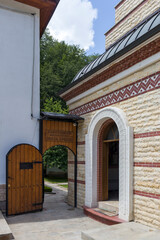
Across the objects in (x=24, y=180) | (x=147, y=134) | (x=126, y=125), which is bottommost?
(x=24, y=180)

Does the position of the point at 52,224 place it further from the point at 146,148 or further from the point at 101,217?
the point at 146,148

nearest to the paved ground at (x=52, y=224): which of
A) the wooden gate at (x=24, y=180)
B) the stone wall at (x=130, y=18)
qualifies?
the wooden gate at (x=24, y=180)

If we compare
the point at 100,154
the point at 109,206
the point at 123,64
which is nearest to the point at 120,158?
the point at 100,154

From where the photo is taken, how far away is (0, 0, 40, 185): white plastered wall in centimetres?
834

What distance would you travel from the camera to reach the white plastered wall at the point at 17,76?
834 centimetres

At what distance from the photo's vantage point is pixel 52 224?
22.3 ft

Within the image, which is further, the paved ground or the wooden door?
the wooden door

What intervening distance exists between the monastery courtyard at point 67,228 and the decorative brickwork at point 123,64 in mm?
4185

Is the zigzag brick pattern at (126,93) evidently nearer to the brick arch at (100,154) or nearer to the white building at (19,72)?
the brick arch at (100,154)

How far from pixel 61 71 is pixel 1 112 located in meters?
18.4

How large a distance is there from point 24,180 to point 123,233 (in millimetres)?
4050

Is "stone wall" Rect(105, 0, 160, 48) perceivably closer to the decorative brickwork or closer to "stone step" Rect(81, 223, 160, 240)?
the decorative brickwork

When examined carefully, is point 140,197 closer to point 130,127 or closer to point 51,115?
point 130,127

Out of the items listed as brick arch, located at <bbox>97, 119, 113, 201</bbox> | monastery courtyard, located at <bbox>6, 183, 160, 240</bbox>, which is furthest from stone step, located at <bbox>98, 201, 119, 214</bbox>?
monastery courtyard, located at <bbox>6, 183, 160, 240</bbox>
